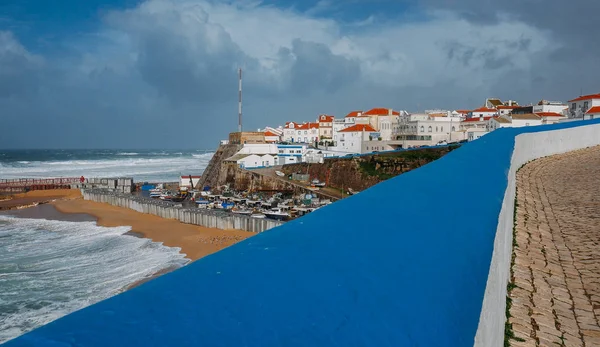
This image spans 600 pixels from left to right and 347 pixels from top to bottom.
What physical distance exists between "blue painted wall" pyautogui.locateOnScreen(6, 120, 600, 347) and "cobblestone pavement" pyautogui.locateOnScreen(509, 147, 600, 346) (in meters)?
1.76

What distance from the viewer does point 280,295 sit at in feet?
7.33

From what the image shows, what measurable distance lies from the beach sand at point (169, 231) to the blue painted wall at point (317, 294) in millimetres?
16353

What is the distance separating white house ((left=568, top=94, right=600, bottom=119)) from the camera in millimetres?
45625

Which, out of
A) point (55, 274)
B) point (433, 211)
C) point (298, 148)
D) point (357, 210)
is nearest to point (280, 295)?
point (357, 210)

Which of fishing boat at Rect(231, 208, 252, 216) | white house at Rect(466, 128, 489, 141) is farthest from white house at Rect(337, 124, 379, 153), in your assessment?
fishing boat at Rect(231, 208, 252, 216)

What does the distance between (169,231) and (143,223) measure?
3.64m

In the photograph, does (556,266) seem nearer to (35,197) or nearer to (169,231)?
(169,231)

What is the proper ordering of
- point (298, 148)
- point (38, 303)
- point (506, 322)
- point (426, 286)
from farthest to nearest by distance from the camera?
point (298, 148) → point (38, 303) → point (506, 322) → point (426, 286)

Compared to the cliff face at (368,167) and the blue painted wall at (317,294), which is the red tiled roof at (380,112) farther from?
the blue painted wall at (317,294)

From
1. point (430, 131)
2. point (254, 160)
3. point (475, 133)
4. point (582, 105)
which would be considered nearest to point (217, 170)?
point (254, 160)

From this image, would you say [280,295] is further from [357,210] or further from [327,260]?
[357,210]

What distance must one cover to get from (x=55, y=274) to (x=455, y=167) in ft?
49.3

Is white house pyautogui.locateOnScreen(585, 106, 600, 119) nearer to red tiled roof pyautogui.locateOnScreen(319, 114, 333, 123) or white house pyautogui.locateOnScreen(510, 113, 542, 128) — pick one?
white house pyautogui.locateOnScreen(510, 113, 542, 128)

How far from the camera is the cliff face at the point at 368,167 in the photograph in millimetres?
38844
